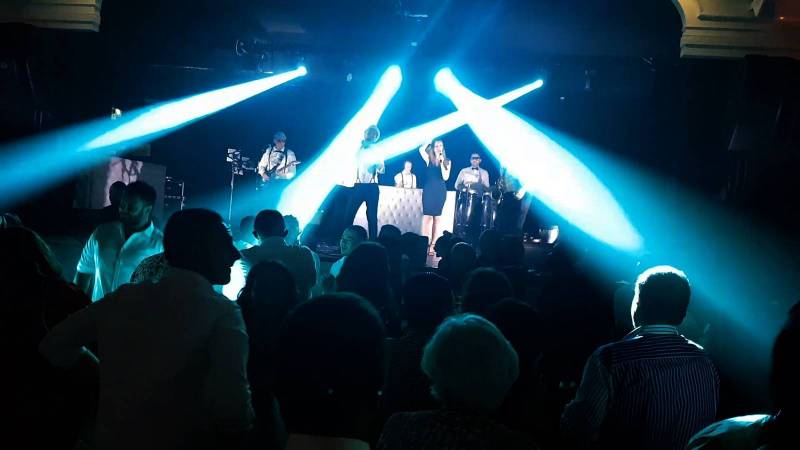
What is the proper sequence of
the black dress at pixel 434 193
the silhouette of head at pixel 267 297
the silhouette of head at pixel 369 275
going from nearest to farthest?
the silhouette of head at pixel 267 297, the silhouette of head at pixel 369 275, the black dress at pixel 434 193

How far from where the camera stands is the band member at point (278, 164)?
36.9 feet

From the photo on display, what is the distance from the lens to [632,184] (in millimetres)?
11164

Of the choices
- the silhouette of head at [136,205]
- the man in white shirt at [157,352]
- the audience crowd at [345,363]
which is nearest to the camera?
the audience crowd at [345,363]

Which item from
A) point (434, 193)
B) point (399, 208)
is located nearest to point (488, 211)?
point (434, 193)

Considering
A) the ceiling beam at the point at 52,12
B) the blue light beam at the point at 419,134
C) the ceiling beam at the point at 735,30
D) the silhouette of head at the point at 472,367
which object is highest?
the ceiling beam at the point at 735,30

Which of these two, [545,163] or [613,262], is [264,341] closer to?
[613,262]

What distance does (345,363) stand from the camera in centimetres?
153

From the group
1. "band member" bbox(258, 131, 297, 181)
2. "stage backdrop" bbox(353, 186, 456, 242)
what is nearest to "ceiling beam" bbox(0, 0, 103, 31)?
"band member" bbox(258, 131, 297, 181)

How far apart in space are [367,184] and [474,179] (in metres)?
2.10

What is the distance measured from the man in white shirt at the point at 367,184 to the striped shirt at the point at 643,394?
299 inches

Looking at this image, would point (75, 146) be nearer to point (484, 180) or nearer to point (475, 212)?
point (475, 212)

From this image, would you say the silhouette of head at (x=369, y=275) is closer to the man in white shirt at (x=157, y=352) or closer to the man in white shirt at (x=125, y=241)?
the man in white shirt at (x=157, y=352)

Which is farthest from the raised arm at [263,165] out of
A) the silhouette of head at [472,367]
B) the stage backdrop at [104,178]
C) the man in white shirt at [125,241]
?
the silhouette of head at [472,367]

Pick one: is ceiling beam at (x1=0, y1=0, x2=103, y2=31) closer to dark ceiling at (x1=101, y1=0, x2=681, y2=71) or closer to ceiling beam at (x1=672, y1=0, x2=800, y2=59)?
dark ceiling at (x1=101, y1=0, x2=681, y2=71)
